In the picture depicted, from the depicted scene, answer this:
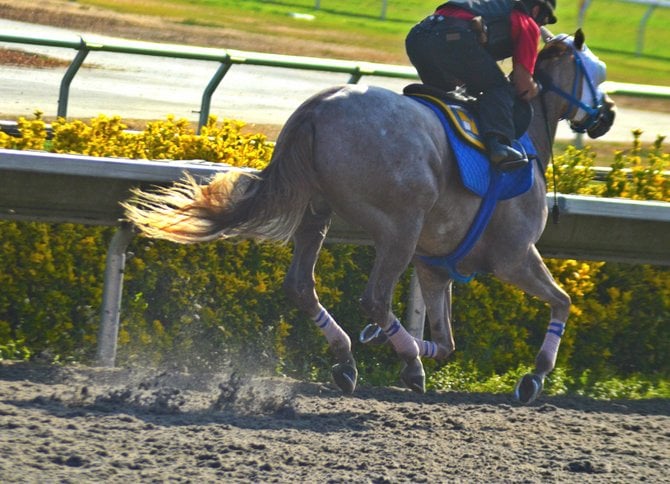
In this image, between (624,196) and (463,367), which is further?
(624,196)

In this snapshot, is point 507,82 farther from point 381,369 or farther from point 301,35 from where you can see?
point 301,35

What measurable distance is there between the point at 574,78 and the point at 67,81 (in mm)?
3384

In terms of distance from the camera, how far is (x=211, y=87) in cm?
843

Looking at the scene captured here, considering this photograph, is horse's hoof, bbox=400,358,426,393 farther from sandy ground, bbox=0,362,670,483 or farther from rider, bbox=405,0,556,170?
rider, bbox=405,0,556,170

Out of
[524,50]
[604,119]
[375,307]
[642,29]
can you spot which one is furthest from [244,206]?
[642,29]

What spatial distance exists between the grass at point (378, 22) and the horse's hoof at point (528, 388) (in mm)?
10906

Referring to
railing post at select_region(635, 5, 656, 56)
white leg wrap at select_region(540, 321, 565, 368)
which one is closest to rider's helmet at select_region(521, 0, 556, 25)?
white leg wrap at select_region(540, 321, 565, 368)

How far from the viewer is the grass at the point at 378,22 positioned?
1825cm

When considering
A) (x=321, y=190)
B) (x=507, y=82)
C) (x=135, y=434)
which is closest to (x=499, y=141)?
(x=507, y=82)

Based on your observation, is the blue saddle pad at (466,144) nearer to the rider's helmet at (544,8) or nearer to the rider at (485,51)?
the rider at (485,51)

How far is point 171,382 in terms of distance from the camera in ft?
20.4

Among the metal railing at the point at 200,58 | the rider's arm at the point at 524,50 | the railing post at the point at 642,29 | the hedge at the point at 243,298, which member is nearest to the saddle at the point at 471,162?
the rider's arm at the point at 524,50

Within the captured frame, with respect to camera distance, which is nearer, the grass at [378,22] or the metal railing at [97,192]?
the metal railing at [97,192]

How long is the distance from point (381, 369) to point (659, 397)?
1.60 metres
